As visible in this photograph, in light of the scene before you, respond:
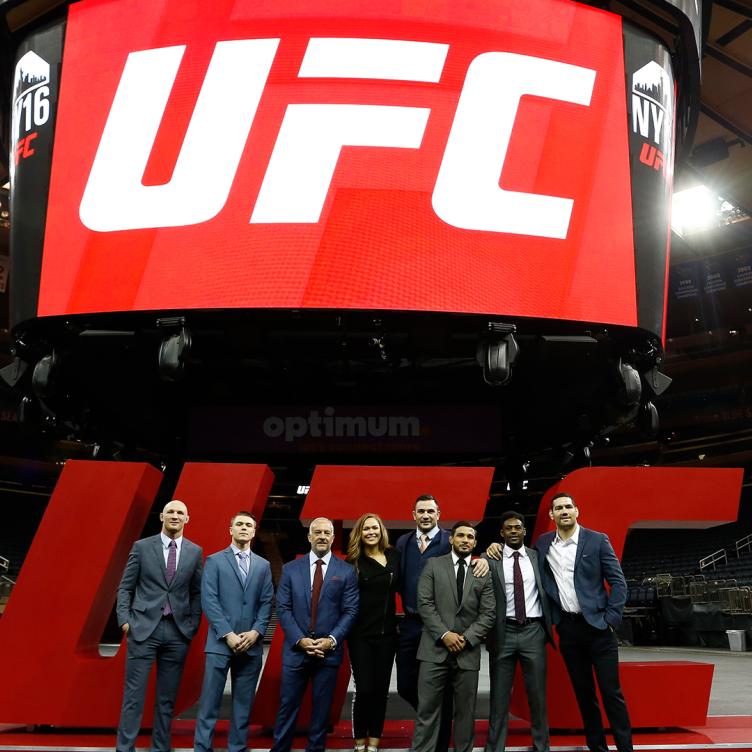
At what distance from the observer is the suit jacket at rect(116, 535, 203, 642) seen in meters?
5.18

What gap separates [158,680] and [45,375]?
4.54 m

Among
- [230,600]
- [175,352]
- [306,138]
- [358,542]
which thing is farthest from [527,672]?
[306,138]

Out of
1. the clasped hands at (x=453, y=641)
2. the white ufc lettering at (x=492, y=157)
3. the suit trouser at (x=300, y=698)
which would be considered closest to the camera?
the clasped hands at (x=453, y=641)

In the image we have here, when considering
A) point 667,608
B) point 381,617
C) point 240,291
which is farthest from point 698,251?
point 381,617

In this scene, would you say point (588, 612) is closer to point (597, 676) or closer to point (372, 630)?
point (597, 676)

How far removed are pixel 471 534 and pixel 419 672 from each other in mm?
972

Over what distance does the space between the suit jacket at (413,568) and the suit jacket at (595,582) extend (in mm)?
698

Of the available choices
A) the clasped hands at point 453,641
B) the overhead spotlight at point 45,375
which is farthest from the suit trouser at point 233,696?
the overhead spotlight at point 45,375

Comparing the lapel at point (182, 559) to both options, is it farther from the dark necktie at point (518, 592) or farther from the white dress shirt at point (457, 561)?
the dark necktie at point (518, 592)

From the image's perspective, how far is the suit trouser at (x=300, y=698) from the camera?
16.4ft

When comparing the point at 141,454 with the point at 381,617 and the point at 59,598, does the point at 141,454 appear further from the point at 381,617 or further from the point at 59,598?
the point at 381,617

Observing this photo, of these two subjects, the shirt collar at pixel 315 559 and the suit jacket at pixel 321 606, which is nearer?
the suit jacket at pixel 321 606

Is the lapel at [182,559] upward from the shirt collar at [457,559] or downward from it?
downward

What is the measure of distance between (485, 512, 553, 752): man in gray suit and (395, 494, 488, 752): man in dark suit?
42 cm
